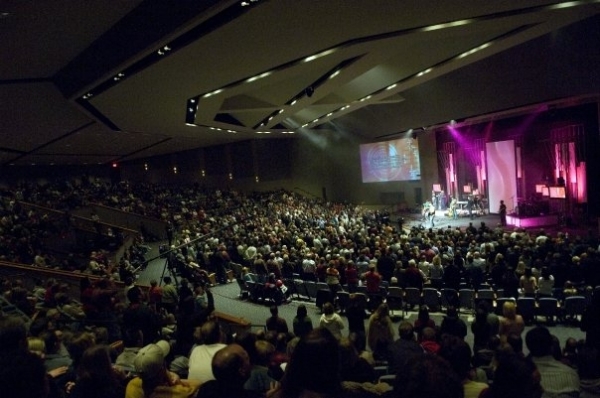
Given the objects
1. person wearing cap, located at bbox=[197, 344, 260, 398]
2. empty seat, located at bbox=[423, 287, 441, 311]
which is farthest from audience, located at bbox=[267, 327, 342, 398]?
empty seat, located at bbox=[423, 287, 441, 311]

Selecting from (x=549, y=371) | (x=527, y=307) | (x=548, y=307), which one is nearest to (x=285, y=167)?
(x=527, y=307)

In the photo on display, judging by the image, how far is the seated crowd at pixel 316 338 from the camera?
2.07 meters

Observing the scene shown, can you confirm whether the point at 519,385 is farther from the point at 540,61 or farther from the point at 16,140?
the point at 16,140

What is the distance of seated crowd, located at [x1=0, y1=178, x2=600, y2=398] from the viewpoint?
2072 millimetres

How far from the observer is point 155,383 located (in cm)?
275

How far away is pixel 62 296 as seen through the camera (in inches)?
256

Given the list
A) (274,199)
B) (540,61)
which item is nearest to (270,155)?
(274,199)

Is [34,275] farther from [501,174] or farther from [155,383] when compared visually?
[501,174]

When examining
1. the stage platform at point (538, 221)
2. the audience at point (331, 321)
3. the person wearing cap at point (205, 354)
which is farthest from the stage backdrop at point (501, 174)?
the person wearing cap at point (205, 354)

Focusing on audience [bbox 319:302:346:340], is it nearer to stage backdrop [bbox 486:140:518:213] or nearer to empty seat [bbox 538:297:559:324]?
empty seat [bbox 538:297:559:324]

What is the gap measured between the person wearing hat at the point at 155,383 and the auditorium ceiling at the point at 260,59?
4483 millimetres

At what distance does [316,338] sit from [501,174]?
21849 mm

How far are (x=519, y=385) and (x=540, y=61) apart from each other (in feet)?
45.7

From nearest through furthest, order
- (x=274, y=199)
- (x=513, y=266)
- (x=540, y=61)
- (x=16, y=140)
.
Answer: (x=513, y=266)
(x=540, y=61)
(x=16, y=140)
(x=274, y=199)
